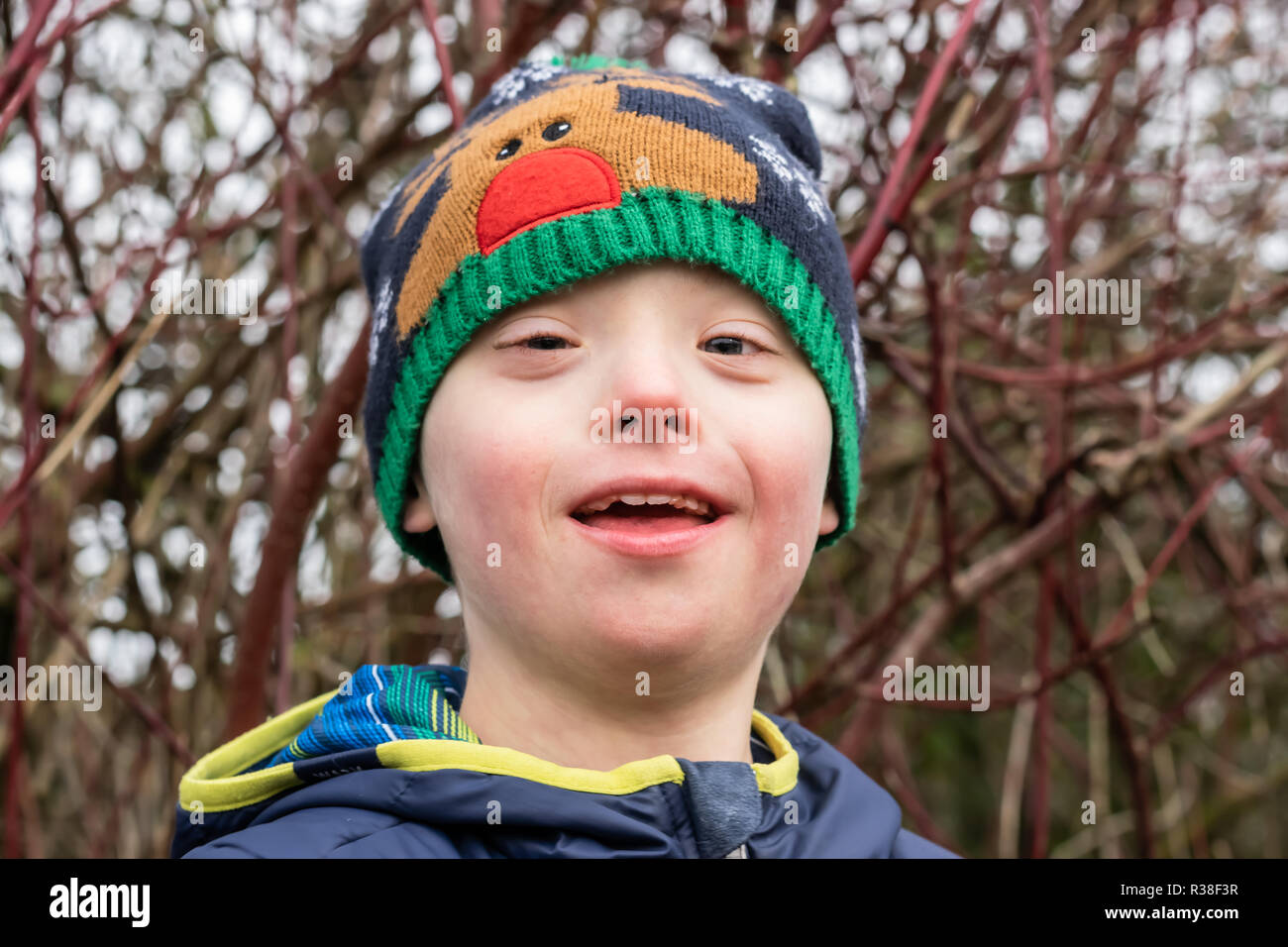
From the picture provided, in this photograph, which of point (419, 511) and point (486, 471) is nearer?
point (486, 471)

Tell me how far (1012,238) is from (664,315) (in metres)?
1.48

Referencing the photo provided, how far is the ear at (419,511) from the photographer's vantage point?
114cm

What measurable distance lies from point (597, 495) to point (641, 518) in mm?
47

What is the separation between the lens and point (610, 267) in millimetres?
978

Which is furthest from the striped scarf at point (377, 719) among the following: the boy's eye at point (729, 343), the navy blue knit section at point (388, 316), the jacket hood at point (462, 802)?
the boy's eye at point (729, 343)

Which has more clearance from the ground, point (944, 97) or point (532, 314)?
point (944, 97)

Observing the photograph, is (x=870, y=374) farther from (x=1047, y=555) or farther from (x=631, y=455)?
(x=631, y=455)

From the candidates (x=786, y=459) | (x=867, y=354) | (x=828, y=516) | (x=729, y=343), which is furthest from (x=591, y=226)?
(x=867, y=354)

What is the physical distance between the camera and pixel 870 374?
2.78 metres

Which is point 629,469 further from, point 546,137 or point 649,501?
point 546,137

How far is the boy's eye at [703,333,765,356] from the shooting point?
101 centimetres
